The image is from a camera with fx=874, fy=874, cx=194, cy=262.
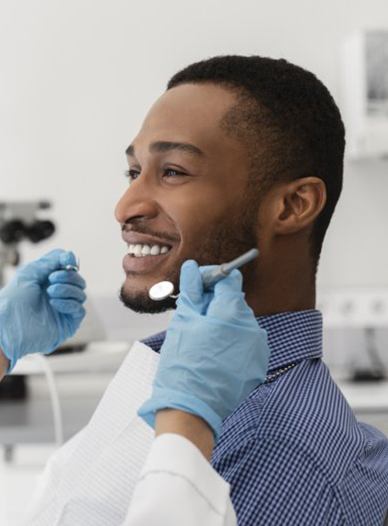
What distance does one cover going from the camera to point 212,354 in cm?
83

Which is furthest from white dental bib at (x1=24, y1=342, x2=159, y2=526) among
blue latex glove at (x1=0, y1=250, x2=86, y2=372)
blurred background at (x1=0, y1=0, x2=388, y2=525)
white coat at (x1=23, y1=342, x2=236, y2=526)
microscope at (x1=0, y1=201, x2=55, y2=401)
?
blurred background at (x1=0, y1=0, x2=388, y2=525)

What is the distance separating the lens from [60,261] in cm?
138

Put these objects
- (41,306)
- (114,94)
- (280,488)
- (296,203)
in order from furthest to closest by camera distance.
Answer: (114,94) < (41,306) < (296,203) < (280,488)

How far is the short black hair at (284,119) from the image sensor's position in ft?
3.58

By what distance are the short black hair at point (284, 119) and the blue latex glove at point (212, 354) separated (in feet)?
0.91

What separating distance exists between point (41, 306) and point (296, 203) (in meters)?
0.50

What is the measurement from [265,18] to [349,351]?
1210 millimetres

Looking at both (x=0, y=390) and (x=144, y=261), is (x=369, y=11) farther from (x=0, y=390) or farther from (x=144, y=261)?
(x=144, y=261)

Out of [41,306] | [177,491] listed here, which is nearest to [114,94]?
[41,306]

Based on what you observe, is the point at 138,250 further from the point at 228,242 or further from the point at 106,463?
the point at 106,463

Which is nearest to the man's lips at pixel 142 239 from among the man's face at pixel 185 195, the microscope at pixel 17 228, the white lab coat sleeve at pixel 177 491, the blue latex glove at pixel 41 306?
the man's face at pixel 185 195

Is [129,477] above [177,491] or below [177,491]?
below

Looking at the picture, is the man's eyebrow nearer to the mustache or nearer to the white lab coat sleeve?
the mustache

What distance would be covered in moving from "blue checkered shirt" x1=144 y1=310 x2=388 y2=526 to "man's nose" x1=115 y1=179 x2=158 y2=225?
24cm
